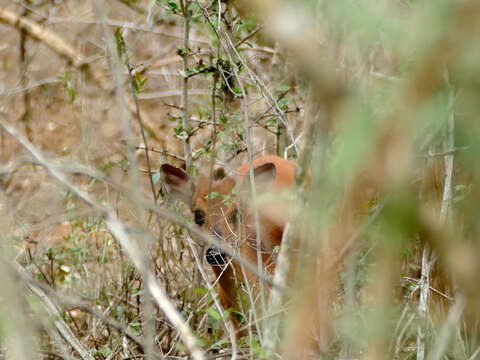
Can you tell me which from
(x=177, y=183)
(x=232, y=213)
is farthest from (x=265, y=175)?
(x=177, y=183)

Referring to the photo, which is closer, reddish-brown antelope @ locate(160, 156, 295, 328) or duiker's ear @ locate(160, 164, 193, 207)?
reddish-brown antelope @ locate(160, 156, 295, 328)

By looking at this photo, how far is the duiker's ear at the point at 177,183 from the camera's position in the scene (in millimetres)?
4242

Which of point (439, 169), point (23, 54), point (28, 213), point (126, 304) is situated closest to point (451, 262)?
point (439, 169)

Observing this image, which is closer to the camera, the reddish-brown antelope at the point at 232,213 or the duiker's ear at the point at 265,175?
the reddish-brown antelope at the point at 232,213

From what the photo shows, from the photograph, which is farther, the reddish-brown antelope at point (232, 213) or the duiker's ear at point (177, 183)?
the duiker's ear at point (177, 183)

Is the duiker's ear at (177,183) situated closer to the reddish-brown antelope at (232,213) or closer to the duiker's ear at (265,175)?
the reddish-brown antelope at (232,213)

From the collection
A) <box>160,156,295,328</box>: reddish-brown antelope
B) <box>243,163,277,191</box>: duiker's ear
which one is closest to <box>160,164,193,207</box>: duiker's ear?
<box>160,156,295,328</box>: reddish-brown antelope

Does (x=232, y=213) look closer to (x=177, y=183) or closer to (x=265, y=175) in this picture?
(x=265, y=175)

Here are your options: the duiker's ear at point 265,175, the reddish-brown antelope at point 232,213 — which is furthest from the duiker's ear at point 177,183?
the duiker's ear at point 265,175

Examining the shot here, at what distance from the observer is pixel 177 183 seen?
4363mm

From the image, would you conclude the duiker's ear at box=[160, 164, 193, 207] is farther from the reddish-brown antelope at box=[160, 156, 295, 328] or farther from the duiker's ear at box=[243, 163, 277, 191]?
the duiker's ear at box=[243, 163, 277, 191]

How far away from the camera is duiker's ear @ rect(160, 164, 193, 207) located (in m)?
4.24

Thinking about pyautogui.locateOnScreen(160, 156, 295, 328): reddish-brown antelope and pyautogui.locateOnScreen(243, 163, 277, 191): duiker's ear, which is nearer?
pyautogui.locateOnScreen(160, 156, 295, 328): reddish-brown antelope

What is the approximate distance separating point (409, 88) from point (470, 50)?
0.46 feet
